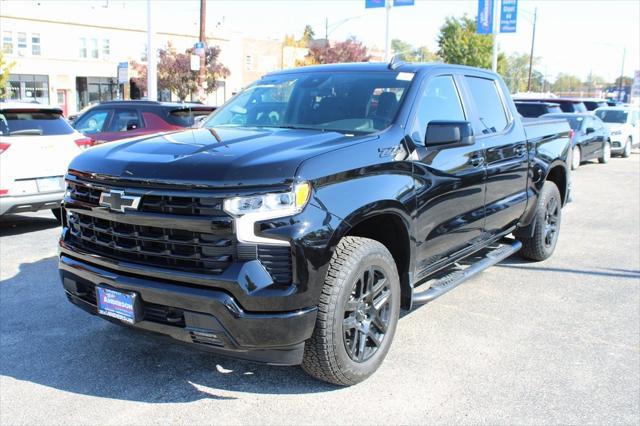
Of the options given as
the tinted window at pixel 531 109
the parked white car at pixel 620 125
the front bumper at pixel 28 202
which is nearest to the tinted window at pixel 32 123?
the front bumper at pixel 28 202

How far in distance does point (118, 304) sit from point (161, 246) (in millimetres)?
438

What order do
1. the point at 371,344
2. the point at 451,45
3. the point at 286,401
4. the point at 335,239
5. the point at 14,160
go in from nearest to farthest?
the point at 335,239 → the point at 286,401 → the point at 371,344 → the point at 14,160 → the point at 451,45

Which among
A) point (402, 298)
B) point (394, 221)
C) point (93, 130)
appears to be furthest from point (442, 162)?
point (93, 130)

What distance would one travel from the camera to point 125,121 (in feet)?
35.2

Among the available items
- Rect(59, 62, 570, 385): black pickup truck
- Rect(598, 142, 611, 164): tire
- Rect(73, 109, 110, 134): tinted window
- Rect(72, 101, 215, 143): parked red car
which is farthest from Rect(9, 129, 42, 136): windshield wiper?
Rect(598, 142, 611, 164): tire

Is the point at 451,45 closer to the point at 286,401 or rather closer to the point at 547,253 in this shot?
the point at 547,253

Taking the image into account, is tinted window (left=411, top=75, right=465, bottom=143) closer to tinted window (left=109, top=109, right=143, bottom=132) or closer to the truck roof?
the truck roof

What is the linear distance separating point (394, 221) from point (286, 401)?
1304 millimetres

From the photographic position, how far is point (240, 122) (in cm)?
485

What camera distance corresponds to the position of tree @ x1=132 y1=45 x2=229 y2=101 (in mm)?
42406

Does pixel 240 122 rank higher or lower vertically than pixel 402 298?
higher

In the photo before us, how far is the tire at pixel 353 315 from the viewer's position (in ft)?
11.3

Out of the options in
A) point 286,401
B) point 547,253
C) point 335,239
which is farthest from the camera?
point 547,253

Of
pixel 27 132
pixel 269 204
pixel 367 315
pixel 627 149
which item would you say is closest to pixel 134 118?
pixel 27 132
